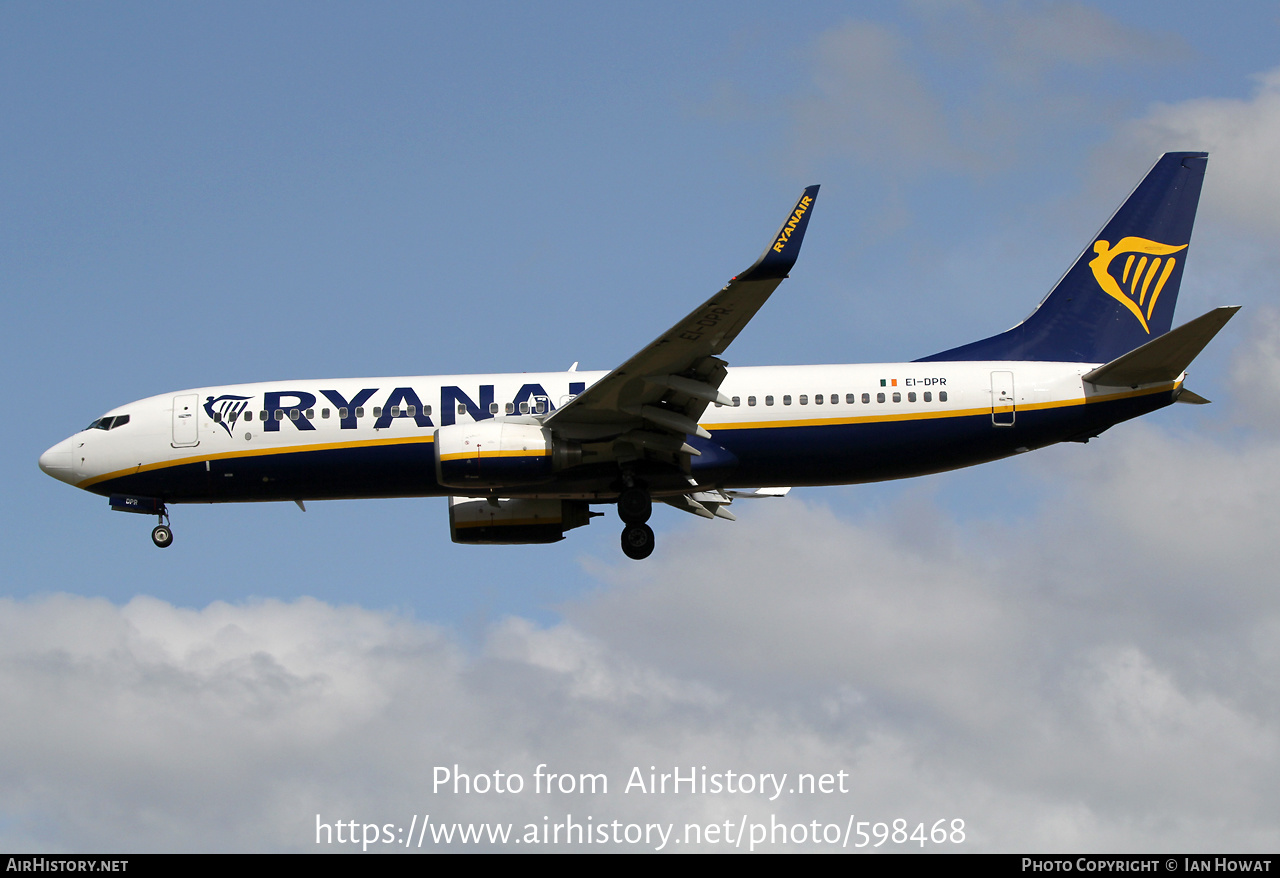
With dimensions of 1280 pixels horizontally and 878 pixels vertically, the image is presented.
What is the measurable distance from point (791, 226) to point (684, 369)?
4.71 m

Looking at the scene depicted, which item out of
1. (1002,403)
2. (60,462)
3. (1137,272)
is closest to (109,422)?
(60,462)

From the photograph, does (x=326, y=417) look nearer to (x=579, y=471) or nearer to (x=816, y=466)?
(x=579, y=471)

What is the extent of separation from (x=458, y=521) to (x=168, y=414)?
7060mm

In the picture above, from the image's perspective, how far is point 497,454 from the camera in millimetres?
29078

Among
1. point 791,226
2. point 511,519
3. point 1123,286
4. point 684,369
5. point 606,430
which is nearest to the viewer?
point 791,226

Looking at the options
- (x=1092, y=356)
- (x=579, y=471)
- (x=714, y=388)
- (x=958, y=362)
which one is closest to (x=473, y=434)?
(x=579, y=471)

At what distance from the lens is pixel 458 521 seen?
1351 inches

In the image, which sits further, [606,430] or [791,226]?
[606,430]

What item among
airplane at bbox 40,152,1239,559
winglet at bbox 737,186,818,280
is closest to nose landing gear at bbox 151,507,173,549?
airplane at bbox 40,152,1239,559

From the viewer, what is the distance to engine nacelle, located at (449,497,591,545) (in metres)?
34.2

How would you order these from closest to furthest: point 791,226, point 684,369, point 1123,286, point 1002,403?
1. point 791,226
2. point 684,369
3. point 1002,403
4. point 1123,286

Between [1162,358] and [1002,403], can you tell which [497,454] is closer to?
[1002,403]
